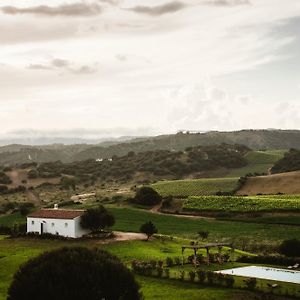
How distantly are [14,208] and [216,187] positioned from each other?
1736 inches

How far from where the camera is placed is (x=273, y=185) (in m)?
113

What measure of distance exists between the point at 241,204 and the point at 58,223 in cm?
3398

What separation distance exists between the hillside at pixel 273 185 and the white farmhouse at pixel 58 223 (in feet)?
162

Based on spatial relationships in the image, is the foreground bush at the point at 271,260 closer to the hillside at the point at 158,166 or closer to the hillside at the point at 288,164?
the hillside at the point at 288,164

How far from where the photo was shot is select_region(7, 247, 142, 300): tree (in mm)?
28609

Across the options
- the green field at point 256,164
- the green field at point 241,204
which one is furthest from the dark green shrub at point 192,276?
the green field at point 256,164

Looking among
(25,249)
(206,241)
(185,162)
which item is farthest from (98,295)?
(185,162)

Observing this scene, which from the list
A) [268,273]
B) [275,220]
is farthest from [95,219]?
[268,273]

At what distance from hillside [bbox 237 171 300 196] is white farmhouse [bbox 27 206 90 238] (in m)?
49.3

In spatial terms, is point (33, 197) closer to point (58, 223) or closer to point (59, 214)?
point (59, 214)

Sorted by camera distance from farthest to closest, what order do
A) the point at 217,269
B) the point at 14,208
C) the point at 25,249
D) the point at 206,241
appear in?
the point at 14,208
the point at 206,241
the point at 25,249
the point at 217,269

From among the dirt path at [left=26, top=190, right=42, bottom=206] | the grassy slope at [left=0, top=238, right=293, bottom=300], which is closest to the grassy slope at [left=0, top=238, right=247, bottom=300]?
the grassy slope at [left=0, top=238, right=293, bottom=300]

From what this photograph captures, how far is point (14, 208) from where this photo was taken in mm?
109875

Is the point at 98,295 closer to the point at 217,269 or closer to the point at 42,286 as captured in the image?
the point at 42,286
